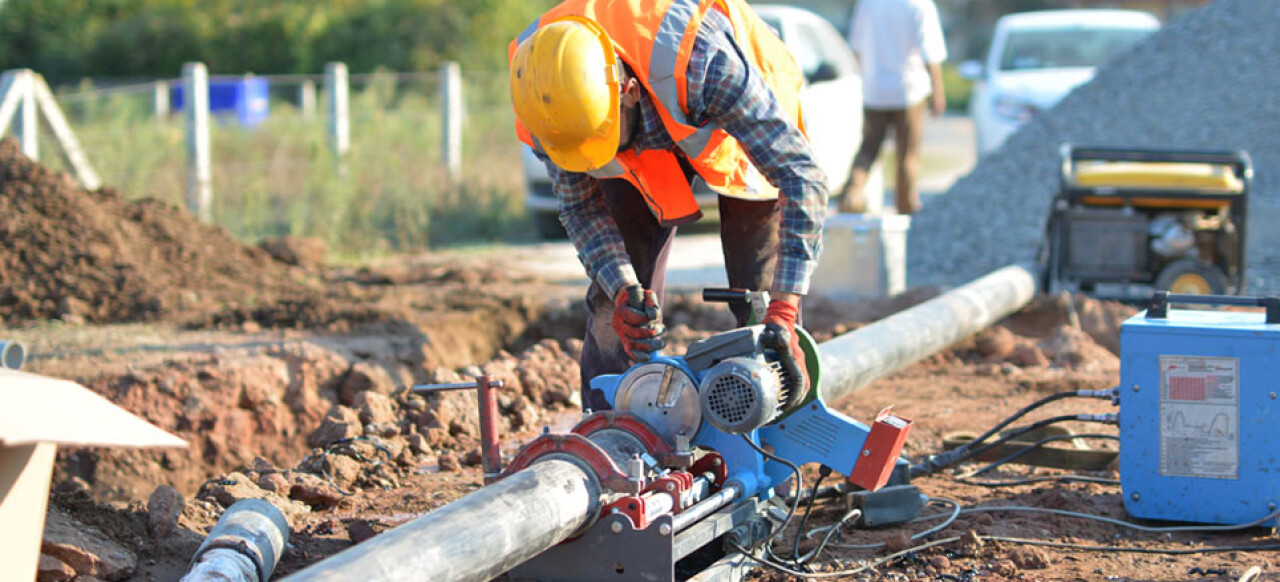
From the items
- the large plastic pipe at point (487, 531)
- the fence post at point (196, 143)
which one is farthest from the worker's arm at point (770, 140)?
the fence post at point (196, 143)

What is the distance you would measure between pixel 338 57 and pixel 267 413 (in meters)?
25.7

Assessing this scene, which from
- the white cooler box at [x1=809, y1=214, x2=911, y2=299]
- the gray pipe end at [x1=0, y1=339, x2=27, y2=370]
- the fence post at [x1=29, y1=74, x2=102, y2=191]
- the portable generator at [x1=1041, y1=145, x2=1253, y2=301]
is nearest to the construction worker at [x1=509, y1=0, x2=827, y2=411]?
the gray pipe end at [x1=0, y1=339, x2=27, y2=370]

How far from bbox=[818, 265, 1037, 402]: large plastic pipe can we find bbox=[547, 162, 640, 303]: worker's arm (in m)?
0.70

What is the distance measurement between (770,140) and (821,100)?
6.46m

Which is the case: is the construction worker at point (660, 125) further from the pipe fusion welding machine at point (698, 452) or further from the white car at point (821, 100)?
the white car at point (821, 100)

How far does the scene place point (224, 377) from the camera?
5.93 m

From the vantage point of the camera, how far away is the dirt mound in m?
7.56

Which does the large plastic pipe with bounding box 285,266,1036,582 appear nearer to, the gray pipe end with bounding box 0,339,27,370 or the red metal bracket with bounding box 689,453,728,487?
the red metal bracket with bounding box 689,453,728,487

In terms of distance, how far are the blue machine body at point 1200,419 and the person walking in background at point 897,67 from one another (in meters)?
5.37

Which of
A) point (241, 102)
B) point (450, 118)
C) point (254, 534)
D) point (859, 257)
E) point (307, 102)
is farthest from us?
point (241, 102)

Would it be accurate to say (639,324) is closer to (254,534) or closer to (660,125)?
(660,125)

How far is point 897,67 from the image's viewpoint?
9.41 meters

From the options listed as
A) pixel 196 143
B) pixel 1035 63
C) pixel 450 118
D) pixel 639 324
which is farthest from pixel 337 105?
pixel 639 324

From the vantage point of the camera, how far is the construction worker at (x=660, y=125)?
11.3 feet
